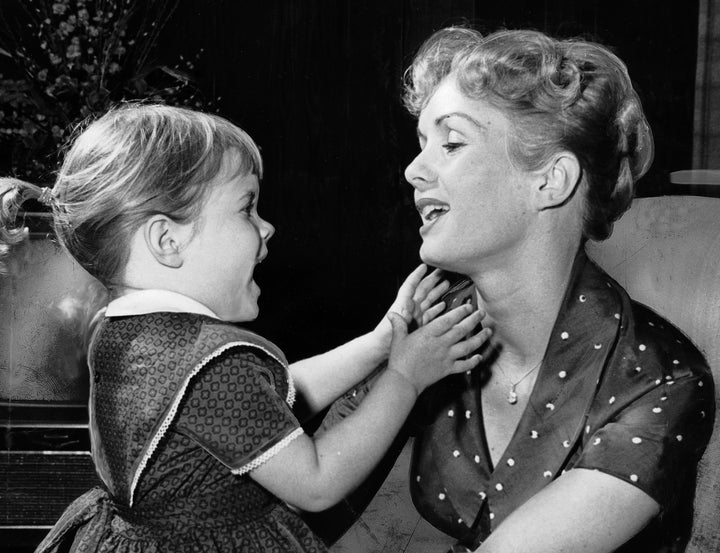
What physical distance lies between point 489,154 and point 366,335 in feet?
1.29

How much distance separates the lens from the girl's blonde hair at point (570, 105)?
149 centimetres

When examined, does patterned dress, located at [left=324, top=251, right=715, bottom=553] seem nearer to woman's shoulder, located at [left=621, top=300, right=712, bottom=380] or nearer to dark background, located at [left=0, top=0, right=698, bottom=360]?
woman's shoulder, located at [left=621, top=300, right=712, bottom=380]

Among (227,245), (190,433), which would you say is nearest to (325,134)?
(227,245)

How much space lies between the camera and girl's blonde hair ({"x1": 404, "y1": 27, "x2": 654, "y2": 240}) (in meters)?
A: 1.49

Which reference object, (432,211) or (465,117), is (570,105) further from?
(432,211)

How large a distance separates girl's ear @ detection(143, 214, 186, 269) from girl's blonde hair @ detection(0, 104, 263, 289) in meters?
0.01

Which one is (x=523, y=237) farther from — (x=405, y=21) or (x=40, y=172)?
(x=40, y=172)

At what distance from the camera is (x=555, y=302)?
61.6 inches

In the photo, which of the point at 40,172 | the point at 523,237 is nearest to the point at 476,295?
the point at 523,237

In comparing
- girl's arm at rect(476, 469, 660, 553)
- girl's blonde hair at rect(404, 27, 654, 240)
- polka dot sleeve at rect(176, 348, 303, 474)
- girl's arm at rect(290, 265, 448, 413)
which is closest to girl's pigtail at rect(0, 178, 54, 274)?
polka dot sleeve at rect(176, 348, 303, 474)

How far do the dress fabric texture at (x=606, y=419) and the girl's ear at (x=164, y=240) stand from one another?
568mm

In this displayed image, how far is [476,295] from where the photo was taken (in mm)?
1659

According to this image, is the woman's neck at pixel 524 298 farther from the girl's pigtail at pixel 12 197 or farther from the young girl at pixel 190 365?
the girl's pigtail at pixel 12 197

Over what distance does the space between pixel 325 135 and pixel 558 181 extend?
0.57 metres
